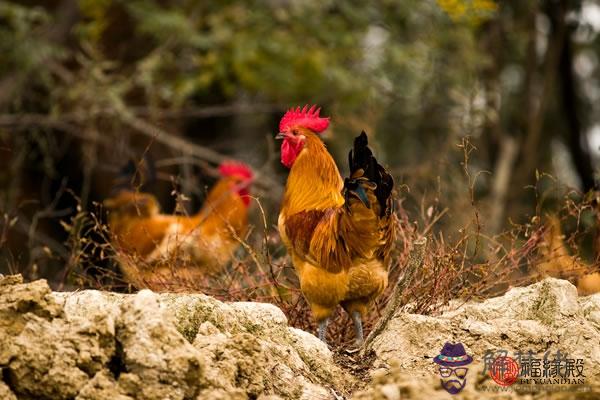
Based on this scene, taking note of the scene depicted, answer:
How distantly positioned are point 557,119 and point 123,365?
12.8m

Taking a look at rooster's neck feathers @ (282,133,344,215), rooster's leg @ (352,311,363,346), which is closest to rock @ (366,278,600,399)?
rooster's leg @ (352,311,363,346)

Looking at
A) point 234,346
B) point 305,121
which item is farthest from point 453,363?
point 305,121

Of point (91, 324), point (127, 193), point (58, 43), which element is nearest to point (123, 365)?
point (91, 324)

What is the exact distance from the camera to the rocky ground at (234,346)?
3.39m

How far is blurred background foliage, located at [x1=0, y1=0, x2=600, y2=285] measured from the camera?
968cm

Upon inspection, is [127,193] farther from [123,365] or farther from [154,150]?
[123,365]

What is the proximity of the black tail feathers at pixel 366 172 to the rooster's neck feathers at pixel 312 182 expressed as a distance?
54cm

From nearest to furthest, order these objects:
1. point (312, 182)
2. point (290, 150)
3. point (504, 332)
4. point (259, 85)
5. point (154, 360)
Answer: point (154, 360)
point (504, 332)
point (312, 182)
point (290, 150)
point (259, 85)

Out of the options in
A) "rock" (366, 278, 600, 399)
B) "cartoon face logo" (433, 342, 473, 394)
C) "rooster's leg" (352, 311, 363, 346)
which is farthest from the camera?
"rooster's leg" (352, 311, 363, 346)

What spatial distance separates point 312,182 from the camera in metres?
5.35

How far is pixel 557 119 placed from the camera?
603 inches

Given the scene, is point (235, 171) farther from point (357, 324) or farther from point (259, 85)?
point (357, 324)

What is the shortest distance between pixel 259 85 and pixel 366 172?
6608mm

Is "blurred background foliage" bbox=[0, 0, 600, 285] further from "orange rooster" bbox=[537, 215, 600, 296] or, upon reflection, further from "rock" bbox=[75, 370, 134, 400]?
"rock" bbox=[75, 370, 134, 400]
